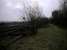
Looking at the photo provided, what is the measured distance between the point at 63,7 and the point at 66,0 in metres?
0.23

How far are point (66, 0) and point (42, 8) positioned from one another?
61 centimetres

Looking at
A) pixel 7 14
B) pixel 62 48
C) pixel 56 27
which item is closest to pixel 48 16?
pixel 56 27

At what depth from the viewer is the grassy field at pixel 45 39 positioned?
6.85ft

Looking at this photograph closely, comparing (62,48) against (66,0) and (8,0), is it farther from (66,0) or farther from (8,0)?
(8,0)

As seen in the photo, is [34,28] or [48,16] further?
[34,28]

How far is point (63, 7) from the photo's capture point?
8.11ft

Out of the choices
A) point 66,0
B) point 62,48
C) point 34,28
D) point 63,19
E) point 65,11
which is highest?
point 66,0

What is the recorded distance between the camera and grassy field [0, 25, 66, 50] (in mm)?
2088

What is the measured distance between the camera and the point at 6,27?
2.59 metres

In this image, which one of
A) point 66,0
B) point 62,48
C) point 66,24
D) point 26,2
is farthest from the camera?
point 26,2

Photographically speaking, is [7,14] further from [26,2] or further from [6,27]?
[26,2]

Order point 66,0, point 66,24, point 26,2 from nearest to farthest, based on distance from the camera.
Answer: point 66,24, point 66,0, point 26,2

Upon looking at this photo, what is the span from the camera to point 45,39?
2.45m

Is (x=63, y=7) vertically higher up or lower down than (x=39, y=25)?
higher up
